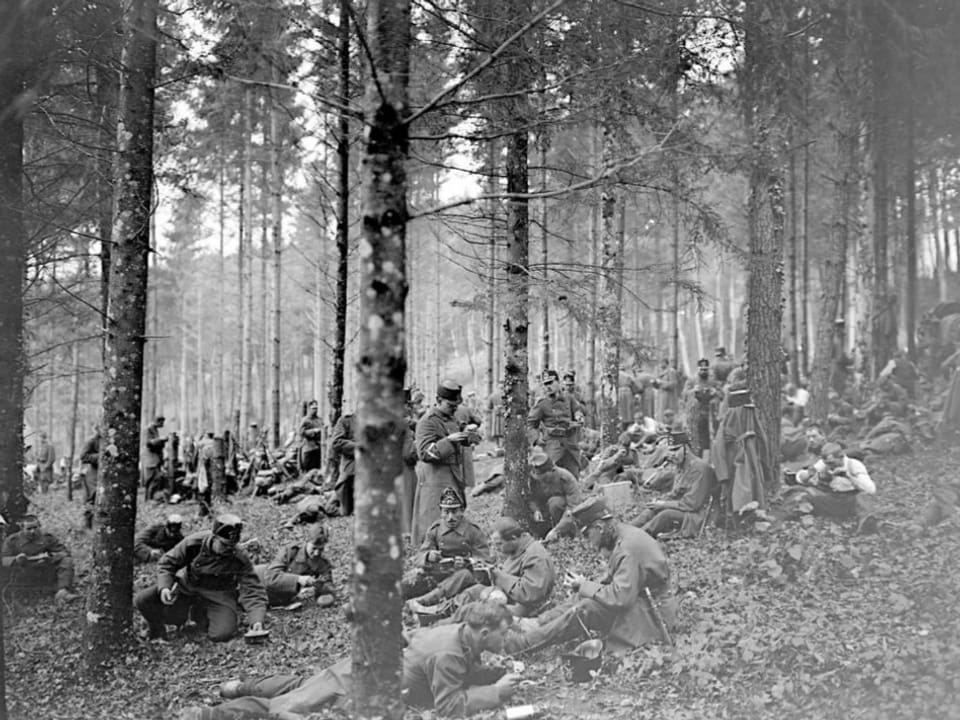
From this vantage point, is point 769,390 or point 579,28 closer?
point 579,28

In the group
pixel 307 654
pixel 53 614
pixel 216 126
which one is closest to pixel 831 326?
pixel 307 654

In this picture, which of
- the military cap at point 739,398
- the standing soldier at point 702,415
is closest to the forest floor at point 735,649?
the military cap at point 739,398

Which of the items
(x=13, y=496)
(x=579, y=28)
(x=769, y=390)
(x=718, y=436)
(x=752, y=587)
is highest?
(x=579, y=28)

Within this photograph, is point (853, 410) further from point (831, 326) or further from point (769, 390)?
point (769, 390)

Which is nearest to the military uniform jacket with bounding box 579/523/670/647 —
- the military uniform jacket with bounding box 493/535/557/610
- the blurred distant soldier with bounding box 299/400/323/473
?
the military uniform jacket with bounding box 493/535/557/610

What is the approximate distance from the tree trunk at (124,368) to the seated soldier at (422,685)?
1.37 metres

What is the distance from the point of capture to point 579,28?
715 centimetres

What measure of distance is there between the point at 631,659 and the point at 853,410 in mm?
10992

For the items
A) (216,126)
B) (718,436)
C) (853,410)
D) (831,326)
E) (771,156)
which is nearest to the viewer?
(771,156)

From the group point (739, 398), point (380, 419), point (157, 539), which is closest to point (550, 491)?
point (739, 398)

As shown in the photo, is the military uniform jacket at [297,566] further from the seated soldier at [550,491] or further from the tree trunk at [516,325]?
the seated soldier at [550,491]

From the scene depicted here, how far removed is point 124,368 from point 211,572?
2512mm

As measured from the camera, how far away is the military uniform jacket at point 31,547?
924 cm

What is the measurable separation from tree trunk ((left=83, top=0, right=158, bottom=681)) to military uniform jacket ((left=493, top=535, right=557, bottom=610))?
3.69 m
